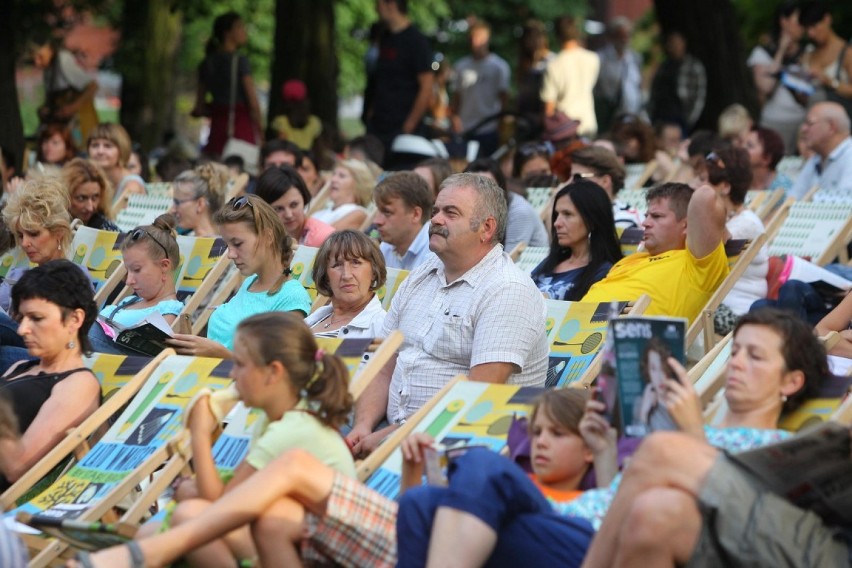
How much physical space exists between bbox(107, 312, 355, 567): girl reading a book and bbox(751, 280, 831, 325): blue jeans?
3095mm

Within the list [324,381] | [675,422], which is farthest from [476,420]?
[675,422]

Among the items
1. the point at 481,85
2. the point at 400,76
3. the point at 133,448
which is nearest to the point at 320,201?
the point at 400,76

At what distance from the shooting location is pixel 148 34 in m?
19.2

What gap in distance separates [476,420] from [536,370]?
2.56ft

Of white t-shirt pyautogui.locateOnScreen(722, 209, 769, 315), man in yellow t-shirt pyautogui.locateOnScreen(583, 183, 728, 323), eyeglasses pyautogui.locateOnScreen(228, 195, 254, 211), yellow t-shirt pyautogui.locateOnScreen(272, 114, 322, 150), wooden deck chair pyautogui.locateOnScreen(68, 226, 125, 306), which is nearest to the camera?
man in yellow t-shirt pyautogui.locateOnScreen(583, 183, 728, 323)

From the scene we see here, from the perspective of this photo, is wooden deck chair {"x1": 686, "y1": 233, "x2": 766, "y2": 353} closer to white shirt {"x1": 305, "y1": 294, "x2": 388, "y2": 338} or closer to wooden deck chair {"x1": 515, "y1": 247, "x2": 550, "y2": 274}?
wooden deck chair {"x1": 515, "y1": 247, "x2": 550, "y2": 274}

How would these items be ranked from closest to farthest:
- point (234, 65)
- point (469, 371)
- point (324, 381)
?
point (324, 381) → point (469, 371) → point (234, 65)

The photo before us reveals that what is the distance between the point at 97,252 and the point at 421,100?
14.2 feet

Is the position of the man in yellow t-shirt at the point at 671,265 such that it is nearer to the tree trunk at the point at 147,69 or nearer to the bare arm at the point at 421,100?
the bare arm at the point at 421,100

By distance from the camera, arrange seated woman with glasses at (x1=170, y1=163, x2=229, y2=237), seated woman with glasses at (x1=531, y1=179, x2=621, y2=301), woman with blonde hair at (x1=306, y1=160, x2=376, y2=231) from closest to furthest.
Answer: seated woman with glasses at (x1=531, y1=179, x2=621, y2=301)
seated woman with glasses at (x1=170, y1=163, x2=229, y2=237)
woman with blonde hair at (x1=306, y1=160, x2=376, y2=231)

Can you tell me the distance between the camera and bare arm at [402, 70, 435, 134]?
41.4ft

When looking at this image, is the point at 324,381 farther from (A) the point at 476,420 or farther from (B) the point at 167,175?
(B) the point at 167,175

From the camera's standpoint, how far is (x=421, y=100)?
12617 mm

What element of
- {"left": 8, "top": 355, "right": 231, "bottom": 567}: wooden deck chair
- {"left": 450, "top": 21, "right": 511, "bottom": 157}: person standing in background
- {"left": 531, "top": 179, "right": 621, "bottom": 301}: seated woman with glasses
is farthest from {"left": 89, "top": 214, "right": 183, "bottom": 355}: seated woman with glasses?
{"left": 450, "top": 21, "right": 511, "bottom": 157}: person standing in background
